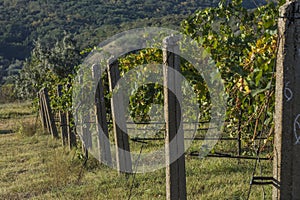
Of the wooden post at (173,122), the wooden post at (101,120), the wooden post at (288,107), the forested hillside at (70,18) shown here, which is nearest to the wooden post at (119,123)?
the wooden post at (101,120)

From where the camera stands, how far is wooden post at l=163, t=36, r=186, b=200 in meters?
2.69

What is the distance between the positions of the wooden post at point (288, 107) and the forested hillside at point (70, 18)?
8801 centimetres

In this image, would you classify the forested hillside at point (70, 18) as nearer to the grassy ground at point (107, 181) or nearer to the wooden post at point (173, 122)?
the grassy ground at point (107, 181)

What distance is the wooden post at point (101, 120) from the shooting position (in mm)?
5641

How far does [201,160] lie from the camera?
6109 mm

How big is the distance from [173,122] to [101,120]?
309 centimetres

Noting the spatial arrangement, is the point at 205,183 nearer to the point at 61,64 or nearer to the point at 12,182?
the point at 12,182

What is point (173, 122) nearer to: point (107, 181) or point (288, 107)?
point (288, 107)

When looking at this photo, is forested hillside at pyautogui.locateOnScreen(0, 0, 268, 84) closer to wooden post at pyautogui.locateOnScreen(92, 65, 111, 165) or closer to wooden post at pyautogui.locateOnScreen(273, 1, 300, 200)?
wooden post at pyautogui.locateOnScreen(92, 65, 111, 165)

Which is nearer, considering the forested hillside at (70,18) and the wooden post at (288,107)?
the wooden post at (288,107)

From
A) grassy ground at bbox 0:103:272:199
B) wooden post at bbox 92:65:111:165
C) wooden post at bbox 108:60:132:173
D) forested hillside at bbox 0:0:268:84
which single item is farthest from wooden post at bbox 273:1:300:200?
forested hillside at bbox 0:0:268:84

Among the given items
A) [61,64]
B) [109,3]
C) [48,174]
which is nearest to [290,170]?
[48,174]

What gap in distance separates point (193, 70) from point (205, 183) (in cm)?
167

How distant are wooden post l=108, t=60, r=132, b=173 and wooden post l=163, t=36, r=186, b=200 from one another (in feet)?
7.42
